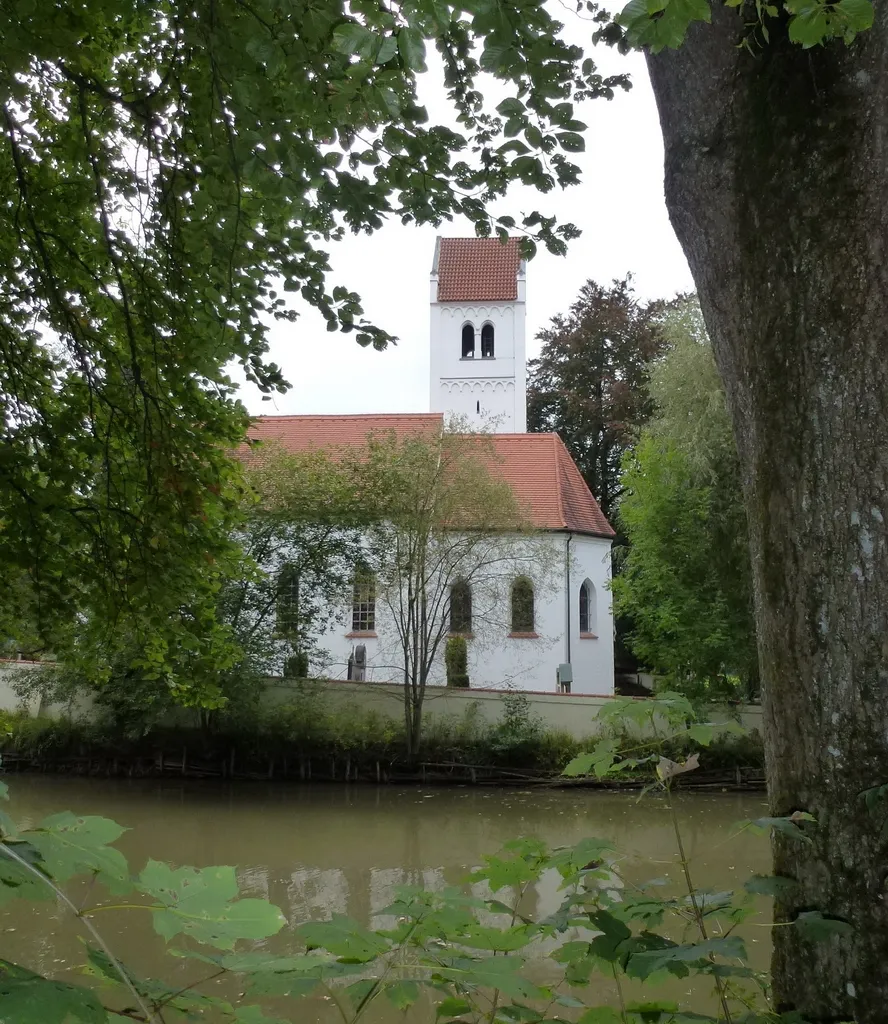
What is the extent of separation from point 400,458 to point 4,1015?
17.7 meters

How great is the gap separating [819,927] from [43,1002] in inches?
52.3

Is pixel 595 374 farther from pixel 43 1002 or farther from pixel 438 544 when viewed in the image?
pixel 43 1002

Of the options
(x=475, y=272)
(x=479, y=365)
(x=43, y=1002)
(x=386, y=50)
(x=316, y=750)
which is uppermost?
(x=475, y=272)

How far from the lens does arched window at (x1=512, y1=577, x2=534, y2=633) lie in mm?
19672

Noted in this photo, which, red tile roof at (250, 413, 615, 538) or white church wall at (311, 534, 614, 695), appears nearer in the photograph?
white church wall at (311, 534, 614, 695)

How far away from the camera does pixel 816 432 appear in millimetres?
1919

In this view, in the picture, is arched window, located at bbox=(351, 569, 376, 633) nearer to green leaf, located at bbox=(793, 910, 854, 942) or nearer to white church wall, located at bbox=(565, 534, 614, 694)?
white church wall, located at bbox=(565, 534, 614, 694)

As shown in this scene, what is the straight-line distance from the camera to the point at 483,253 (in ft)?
107

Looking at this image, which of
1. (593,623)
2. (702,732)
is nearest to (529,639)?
(593,623)

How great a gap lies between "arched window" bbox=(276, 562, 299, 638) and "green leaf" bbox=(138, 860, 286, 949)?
17.7 m

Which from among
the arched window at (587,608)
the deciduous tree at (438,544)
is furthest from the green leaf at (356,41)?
the arched window at (587,608)

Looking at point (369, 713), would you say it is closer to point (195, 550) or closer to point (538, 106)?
point (195, 550)

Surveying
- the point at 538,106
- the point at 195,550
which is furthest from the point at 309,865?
the point at 538,106

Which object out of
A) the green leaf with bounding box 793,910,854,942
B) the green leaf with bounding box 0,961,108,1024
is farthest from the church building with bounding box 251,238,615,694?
the green leaf with bounding box 0,961,108,1024
